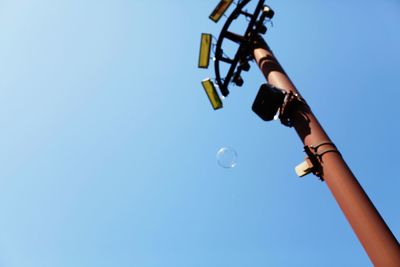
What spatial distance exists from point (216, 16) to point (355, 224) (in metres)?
5.25

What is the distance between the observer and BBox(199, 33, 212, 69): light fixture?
618 centimetres

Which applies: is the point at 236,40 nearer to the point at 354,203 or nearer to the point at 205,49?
the point at 205,49

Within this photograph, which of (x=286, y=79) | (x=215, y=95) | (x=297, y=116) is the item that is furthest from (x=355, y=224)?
(x=215, y=95)

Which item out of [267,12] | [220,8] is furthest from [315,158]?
[267,12]

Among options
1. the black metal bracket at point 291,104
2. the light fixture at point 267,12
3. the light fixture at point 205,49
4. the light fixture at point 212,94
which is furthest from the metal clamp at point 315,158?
the light fixture at point 267,12

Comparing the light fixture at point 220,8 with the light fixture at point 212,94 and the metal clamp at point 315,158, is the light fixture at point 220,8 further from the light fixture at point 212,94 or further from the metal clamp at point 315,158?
the metal clamp at point 315,158

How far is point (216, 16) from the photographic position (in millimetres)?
6336

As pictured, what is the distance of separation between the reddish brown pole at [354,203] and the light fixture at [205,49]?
279 centimetres

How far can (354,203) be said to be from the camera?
10.1 feet

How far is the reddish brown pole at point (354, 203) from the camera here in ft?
8.95

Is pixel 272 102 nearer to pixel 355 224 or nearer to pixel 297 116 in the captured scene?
pixel 297 116

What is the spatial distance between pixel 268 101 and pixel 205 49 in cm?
260

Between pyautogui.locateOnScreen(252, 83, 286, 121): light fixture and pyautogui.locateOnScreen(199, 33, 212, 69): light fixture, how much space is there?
7.47ft

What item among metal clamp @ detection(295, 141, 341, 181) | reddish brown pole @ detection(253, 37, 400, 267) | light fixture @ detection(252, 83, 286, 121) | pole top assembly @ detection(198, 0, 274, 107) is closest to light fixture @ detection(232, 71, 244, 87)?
pole top assembly @ detection(198, 0, 274, 107)
